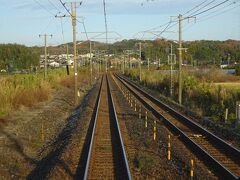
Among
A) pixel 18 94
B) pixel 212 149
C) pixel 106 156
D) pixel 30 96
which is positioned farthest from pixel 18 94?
pixel 212 149

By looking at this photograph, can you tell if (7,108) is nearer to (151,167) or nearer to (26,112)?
(26,112)

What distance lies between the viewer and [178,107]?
103 ft

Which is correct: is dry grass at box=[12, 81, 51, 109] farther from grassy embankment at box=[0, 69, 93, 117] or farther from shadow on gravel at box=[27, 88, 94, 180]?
shadow on gravel at box=[27, 88, 94, 180]

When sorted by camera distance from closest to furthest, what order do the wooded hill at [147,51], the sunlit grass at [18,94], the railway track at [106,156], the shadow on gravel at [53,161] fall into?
the railway track at [106,156], the shadow on gravel at [53,161], the sunlit grass at [18,94], the wooded hill at [147,51]

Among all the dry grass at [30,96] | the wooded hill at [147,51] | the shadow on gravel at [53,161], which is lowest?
the shadow on gravel at [53,161]

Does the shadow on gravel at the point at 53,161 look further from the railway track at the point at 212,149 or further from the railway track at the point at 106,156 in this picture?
the railway track at the point at 212,149

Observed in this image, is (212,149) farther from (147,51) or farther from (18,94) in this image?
(147,51)

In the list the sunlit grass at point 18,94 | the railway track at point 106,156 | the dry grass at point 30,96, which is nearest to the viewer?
the railway track at point 106,156

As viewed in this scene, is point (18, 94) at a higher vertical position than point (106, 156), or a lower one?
higher

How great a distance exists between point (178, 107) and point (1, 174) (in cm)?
2000

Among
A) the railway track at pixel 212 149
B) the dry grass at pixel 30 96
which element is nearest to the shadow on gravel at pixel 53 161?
the railway track at pixel 212 149

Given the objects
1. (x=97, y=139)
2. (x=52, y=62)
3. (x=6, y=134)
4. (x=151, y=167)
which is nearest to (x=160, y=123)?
(x=97, y=139)

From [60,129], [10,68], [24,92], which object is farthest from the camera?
Result: [10,68]

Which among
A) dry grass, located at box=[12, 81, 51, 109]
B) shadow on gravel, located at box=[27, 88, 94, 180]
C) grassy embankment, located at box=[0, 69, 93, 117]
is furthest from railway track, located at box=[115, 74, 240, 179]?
dry grass, located at box=[12, 81, 51, 109]
